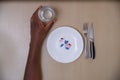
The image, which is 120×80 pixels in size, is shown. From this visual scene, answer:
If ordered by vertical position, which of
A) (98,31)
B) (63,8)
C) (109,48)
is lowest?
(109,48)

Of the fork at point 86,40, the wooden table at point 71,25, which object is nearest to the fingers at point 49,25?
the wooden table at point 71,25

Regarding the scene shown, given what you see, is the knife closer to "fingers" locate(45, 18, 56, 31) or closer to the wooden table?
the wooden table

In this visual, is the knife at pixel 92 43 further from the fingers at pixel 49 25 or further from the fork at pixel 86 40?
the fingers at pixel 49 25

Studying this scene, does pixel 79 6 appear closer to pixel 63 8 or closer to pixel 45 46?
pixel 63 8

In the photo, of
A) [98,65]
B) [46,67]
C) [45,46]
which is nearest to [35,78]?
[46,67]

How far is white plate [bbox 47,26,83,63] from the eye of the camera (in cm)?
141

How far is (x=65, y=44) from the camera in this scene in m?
1.42

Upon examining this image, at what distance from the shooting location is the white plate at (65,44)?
141 cm

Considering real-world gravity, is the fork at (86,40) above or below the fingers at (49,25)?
below

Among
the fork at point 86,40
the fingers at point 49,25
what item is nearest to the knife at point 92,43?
the fork at point 86,40

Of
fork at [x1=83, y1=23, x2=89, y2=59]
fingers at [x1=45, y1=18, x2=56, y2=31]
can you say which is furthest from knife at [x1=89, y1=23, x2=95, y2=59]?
fingers at [x1=45, y1=18, x2=56, y2=31]

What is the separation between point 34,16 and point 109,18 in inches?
20.1

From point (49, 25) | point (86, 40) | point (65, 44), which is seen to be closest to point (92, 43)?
point (86, 40)

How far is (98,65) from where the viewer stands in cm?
143
